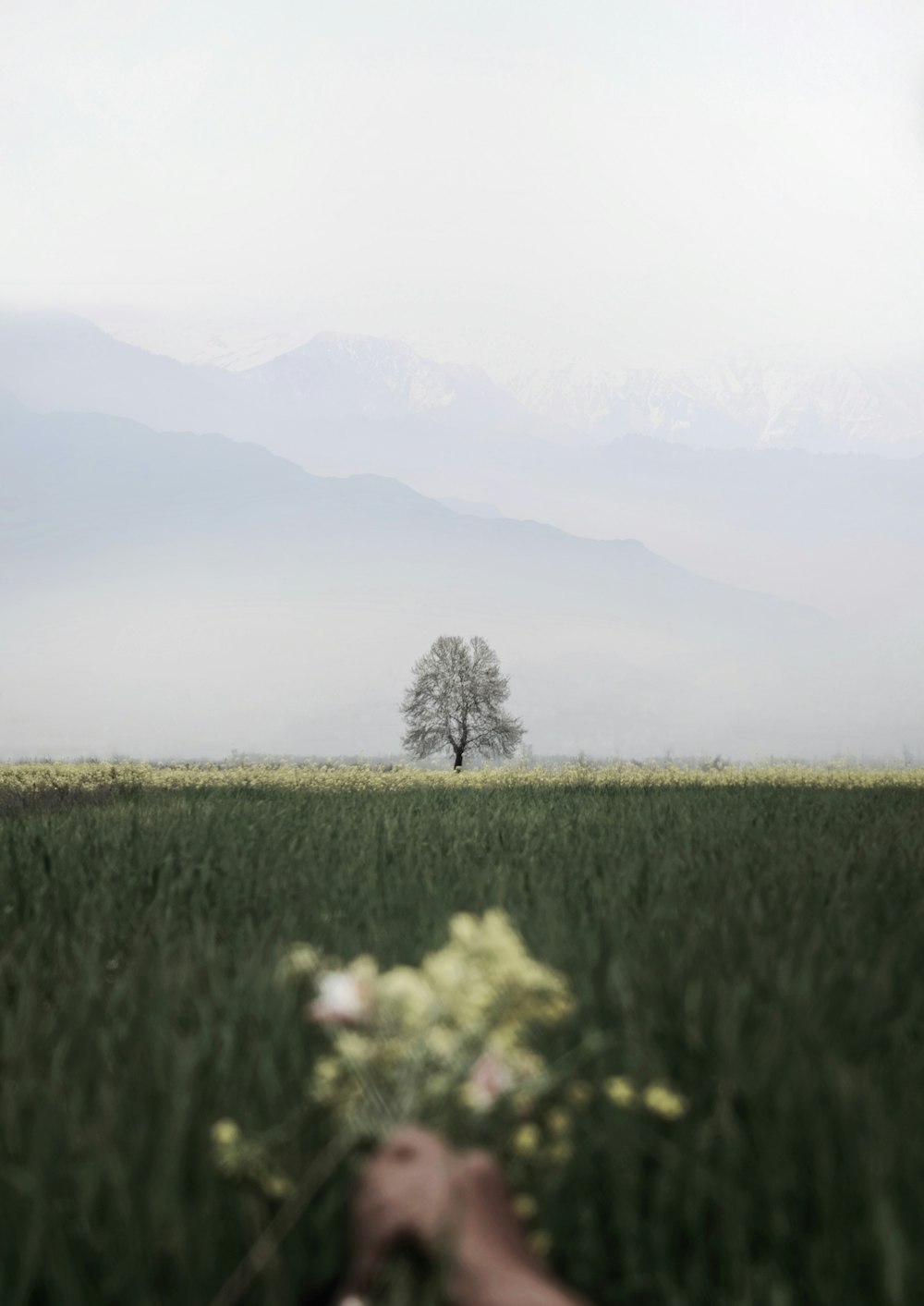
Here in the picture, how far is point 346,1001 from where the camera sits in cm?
206

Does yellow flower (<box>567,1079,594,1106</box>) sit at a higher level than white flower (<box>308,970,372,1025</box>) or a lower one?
lower

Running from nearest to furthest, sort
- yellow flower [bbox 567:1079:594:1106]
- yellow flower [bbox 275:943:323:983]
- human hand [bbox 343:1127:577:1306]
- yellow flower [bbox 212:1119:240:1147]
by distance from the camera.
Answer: human hand [bbox 343:1127:577:1306] < yellow flower [bbox 212:1119:240:1147] < yellow flower [bbox 567:1079:594:1106] < yellow flower [bbox 275:943:323:983]

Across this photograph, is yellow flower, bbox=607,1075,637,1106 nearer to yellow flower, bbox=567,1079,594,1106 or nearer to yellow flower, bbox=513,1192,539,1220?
yellow flower, bbox=567,1079,594,1106

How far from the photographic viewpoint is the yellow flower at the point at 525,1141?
2.05m

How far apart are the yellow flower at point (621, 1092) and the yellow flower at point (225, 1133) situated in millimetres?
697

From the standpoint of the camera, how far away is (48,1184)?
2285mm

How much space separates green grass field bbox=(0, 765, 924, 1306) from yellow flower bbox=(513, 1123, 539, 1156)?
84 mm

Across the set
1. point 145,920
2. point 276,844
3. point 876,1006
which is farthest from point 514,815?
point 876,1006

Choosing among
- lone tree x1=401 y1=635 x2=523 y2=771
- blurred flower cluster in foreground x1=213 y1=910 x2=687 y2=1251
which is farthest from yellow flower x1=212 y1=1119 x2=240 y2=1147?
lone tree x1=401 y1=635 x2=523 y2=771

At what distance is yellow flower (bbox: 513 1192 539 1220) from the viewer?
200 centimetres

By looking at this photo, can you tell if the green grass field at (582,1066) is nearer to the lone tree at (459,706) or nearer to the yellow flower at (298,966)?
the yellow flower at (298,966)

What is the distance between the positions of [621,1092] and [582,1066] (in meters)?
0.79

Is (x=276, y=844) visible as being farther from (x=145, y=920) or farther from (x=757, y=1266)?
(x=757, y=1266)

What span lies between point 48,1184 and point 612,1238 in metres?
1.16
